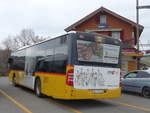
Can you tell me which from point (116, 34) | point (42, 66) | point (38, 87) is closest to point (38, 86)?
point (38, 87)

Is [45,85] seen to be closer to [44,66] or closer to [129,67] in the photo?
[44,66]

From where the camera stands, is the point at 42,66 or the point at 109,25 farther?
the point at 109,25

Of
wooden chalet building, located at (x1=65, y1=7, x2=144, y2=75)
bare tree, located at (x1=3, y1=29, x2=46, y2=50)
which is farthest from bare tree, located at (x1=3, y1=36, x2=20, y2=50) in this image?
wooden chalet building, located at (x1=65, y1=7, x2=144, y2=75)

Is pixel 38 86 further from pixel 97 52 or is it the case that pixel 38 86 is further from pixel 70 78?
pixel 97 52

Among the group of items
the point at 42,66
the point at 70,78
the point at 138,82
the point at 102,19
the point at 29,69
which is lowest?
the point at 138,82

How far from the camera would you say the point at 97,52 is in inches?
355

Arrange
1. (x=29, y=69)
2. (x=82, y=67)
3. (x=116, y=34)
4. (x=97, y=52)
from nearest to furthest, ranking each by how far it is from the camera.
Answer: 1. (x=82, y=67)
2. (x=97, y=52)
3. (x=29, y=69)
4. (x=116, y=34)

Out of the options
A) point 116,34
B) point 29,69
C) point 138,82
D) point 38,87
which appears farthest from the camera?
point 116,34

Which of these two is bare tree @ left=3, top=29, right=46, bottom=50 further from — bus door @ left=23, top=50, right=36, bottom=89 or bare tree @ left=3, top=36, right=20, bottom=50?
bus door @ left=23, top=50, right=36, bottom=89

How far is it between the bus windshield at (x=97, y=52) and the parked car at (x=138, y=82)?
368 centimetres

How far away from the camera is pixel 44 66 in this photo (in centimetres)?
1076

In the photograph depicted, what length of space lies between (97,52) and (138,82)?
493cm

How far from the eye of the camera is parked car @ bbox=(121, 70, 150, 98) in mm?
12297

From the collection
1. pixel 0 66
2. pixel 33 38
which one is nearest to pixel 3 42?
pixel 33 38
